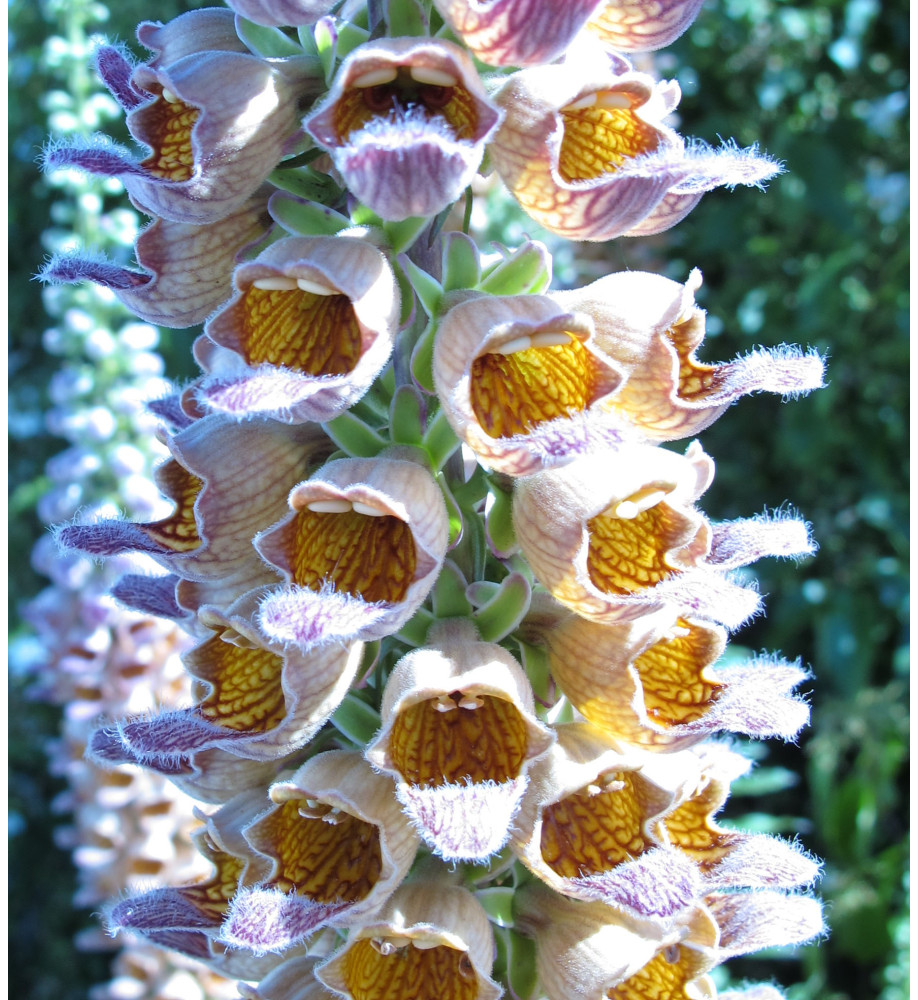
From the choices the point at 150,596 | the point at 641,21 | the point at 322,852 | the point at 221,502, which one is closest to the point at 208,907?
the point at 322,852

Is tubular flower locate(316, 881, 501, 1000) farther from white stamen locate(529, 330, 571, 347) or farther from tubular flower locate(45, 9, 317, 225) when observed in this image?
tubular flower locate(45, 9, 317, 225)

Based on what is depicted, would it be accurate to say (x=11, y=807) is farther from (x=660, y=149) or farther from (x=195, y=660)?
(x=660, y=149)

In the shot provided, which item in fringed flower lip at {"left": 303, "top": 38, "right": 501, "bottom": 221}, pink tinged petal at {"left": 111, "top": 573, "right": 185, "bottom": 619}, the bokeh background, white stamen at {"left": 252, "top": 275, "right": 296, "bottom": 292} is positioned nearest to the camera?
fringed flower lip at {"left": 303, "top": 38, "right": 501, "bottom": 221}

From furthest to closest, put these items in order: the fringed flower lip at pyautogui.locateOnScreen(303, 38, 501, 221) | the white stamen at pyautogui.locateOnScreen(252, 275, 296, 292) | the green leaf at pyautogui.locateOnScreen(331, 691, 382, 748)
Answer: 1. the green leaf at pyautogui.locateOnScreen(331, 691, 382, 748)
2. the white stamen at pyautogui.locateOnScreen(252, 275, 296, 292)
3. the fringed flower lip at pyautogui.locateOnScreen(303, 38, 501, 221)

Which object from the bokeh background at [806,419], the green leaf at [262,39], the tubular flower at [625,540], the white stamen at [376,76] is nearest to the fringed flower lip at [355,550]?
the tubular flower at [625,540]

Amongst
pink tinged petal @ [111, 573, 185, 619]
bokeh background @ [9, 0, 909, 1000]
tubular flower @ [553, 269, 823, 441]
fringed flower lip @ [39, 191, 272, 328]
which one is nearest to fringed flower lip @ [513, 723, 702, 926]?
tubular flower @ [553, 269, 823, 441]

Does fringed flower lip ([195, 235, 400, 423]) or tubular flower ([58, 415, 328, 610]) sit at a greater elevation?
fringed flower lip ([195, 235, 400, 423])

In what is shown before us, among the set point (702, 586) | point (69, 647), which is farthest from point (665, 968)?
point (69, 647)
